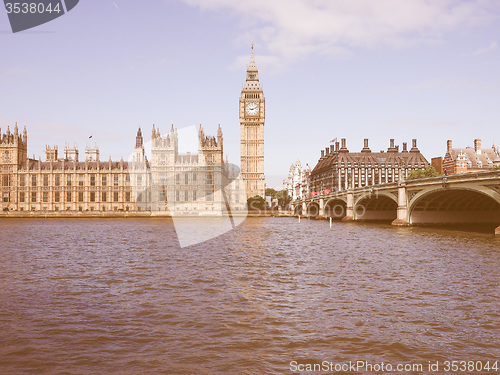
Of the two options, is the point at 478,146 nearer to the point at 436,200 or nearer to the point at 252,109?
the point at 252,109

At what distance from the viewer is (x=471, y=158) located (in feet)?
433

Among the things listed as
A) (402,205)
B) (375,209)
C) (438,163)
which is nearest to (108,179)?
(375,209)

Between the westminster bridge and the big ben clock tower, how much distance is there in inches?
2439

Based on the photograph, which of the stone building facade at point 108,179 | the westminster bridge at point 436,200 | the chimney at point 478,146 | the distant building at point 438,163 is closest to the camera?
the westminster bridge at point 436,200

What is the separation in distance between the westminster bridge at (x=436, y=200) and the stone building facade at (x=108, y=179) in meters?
54.1

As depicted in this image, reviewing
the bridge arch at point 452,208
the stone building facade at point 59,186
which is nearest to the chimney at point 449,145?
the bridge arch at point 452,208

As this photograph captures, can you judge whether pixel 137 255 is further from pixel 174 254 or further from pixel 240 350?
pixel 240 350

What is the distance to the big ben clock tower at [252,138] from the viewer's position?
159125 millimetres

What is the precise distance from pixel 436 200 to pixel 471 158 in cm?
7144

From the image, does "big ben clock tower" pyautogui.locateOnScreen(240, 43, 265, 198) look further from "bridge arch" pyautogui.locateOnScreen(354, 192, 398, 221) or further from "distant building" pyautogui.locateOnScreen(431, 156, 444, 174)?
"bridge arch" pyautogui.locateOnScreen(354, 192, 398, 221)

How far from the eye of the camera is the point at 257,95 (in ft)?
559

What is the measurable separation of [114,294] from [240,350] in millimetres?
8939

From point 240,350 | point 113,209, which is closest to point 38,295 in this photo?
point 240,350

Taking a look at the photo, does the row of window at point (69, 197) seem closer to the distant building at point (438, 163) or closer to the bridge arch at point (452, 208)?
the bridge arch at point (452, 208)
